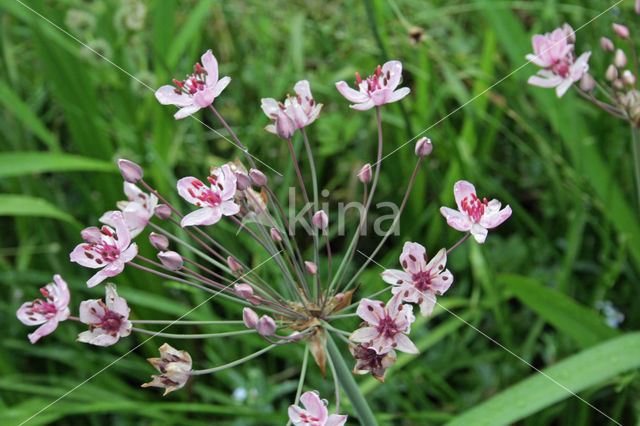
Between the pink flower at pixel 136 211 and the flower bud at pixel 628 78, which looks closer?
the pink flower at pixel 136 211

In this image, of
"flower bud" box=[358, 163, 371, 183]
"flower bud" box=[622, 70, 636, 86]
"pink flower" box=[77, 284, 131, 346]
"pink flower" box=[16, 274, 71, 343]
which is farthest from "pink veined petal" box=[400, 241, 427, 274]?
"flower bud" box=[622, 70, 636, 86]

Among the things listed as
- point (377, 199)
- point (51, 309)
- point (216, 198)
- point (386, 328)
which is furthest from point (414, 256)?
point (377, 199)

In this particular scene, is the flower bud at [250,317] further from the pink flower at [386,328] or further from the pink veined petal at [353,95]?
the pink veined petal at [353,95]

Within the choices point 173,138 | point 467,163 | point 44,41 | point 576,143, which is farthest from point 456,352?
point 44,41

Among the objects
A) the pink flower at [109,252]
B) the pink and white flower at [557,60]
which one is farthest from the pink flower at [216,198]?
the pink and white flower at [557,60]

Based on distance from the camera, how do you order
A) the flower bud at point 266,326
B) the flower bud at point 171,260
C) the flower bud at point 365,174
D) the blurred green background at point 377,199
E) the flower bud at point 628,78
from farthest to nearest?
1. the blurred green background at point 377,199
2. the flower bud at point 628,78
3. the flower bud at point 365,174
4. the flower bud at point 171,260
5. the flower bud at point 266,326

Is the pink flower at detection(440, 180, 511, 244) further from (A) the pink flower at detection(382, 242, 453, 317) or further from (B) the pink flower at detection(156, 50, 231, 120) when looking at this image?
(B) the pink flower at detection(156, 50, 231, 120)

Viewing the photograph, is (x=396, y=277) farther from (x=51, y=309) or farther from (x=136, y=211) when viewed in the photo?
(x=51, y=309)
